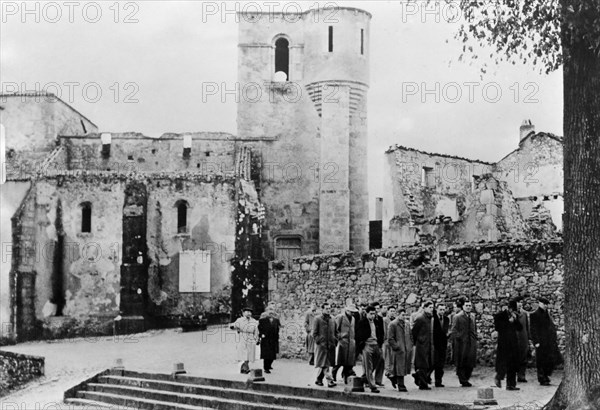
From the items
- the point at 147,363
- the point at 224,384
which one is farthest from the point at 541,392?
the point at 147,363

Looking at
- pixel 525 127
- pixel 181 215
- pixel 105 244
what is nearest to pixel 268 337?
pixel 105 244

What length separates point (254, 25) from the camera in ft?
136

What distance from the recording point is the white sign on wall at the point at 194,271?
32.9m

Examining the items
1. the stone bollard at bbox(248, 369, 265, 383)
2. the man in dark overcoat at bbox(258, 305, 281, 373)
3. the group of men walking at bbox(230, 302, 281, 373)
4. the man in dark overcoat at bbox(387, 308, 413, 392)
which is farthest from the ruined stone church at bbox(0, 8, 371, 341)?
the man in dark overcoat at bbox(387, 308, 413, 392)

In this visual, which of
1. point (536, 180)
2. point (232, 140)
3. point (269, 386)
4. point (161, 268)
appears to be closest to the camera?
point (269, 386)

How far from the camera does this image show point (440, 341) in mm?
16359

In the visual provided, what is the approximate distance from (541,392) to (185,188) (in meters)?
21.3

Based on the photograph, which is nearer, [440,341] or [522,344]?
[522,344]

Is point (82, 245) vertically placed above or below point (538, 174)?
below

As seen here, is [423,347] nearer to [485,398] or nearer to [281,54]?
[485,398]

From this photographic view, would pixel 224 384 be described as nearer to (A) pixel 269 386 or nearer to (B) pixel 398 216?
(A) pixel 269 386

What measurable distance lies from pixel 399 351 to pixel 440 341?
0.90 m

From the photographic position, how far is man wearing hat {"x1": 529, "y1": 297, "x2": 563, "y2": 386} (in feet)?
49.9

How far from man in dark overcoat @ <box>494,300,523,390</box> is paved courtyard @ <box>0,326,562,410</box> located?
0.33m
